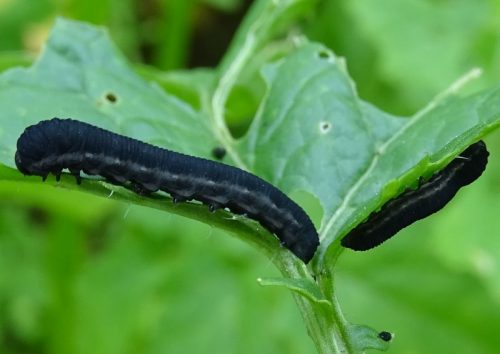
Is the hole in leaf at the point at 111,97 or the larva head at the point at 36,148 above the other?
the larva head at the point at 36,148

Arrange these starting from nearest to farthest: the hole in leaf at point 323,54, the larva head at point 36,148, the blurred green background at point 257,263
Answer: the larva head at point 36,148, the hole in leaf at point 323,54, the blurred green background at point 257,263

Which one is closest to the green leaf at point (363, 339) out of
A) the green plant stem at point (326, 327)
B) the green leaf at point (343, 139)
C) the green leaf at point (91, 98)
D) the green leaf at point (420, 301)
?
the green plant stem at point (326, 327)

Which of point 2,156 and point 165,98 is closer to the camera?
point 2,156

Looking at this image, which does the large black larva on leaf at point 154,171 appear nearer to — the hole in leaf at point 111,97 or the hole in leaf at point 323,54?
the hole in leaf at point 111,97

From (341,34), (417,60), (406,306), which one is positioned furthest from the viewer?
(341,34)

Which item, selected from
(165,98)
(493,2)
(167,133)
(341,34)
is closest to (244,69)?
(165,98)

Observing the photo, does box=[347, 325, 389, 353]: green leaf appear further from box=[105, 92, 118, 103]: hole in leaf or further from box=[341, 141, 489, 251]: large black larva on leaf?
box=[105, 92, 118, 103]: hole in leaf

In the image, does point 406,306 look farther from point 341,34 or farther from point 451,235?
point 341,34
